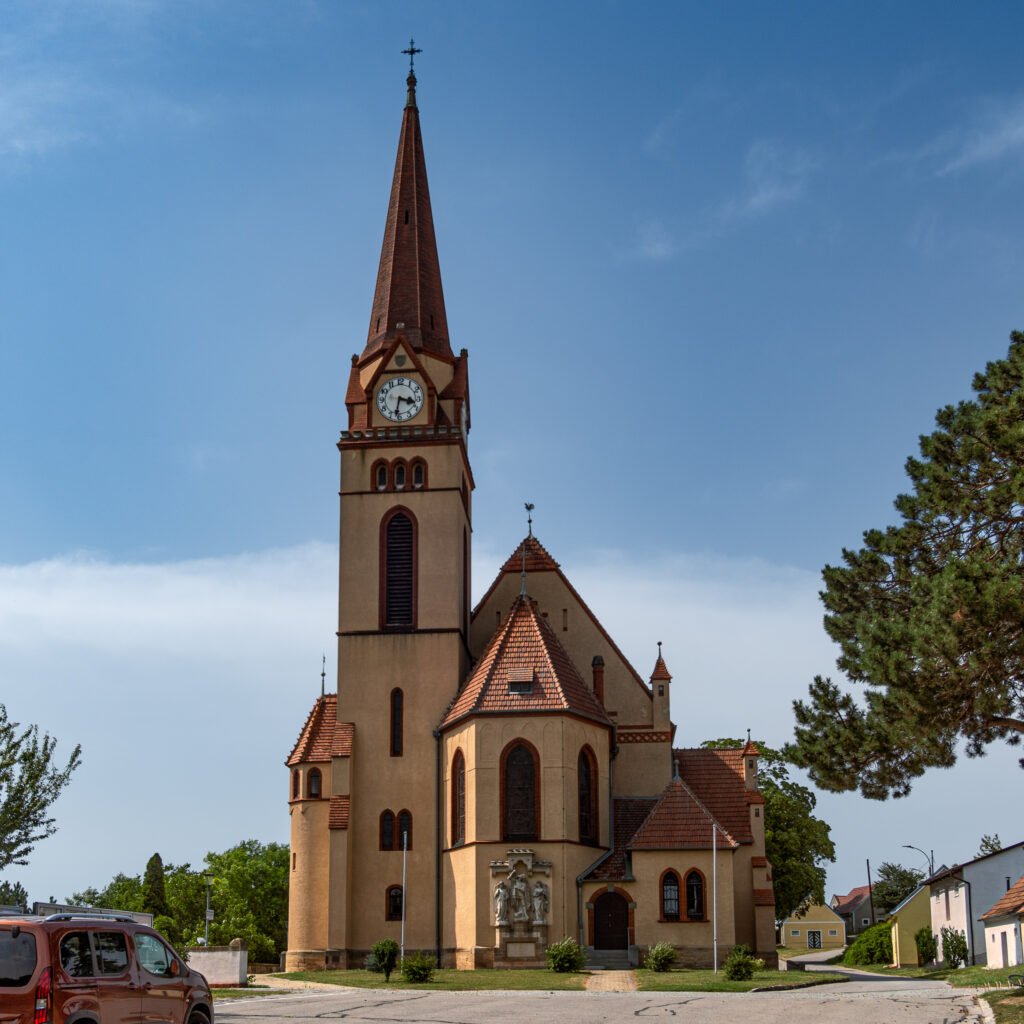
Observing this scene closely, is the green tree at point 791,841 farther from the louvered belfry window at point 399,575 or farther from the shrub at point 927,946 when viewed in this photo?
the louvered belfry window at point 399,575

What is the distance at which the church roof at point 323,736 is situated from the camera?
44.8 m

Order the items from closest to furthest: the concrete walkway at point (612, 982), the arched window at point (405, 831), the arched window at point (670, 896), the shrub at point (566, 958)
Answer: the concrete walkway at point (612, 982) → the shrub at point (566, 958) → the arched window at point (670, 896) → the arched window at point (405, 831)

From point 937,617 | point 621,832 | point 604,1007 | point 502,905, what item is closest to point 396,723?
point 502,905

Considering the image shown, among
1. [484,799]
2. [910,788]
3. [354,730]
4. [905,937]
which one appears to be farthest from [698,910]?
[905,937]

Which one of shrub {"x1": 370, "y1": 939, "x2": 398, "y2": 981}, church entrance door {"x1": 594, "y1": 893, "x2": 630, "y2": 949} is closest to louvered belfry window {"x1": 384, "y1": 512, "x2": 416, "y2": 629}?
church entrance door {"x1": 594, "y1": 893, "x2": 630, "y2": 949}

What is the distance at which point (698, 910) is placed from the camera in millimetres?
39406

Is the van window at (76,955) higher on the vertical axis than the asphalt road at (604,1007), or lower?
higher

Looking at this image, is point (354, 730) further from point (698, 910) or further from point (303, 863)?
point (698, 910)

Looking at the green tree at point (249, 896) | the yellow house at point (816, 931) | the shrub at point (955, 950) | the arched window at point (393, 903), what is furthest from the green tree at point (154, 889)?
the shrub at point (955, 950)

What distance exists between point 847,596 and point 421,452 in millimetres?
24708

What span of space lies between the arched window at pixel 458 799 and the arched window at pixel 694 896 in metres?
7.59

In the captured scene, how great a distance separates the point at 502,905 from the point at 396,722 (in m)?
8.36

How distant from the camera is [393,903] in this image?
4350 cm

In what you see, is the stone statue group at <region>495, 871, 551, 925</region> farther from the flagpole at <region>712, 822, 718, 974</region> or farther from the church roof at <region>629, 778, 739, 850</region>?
the flagpole at <region>712, 822, 718, 974</region>
